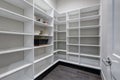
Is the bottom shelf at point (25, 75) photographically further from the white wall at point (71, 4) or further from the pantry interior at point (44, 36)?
the white wall at point (71, 4)

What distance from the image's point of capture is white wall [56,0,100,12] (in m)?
2.50

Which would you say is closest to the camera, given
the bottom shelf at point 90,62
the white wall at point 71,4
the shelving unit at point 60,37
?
the bottom shelf at point 90,62

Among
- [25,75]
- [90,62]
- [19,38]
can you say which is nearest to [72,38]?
[90,62]

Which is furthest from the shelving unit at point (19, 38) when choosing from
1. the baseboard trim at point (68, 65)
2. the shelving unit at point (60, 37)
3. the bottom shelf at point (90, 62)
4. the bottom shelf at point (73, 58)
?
the bottom shelf at point (90, 62)

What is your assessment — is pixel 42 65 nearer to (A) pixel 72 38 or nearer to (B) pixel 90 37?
(A) pixel 72 38

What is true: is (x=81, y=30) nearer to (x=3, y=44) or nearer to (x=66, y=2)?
(x=66, y=2)

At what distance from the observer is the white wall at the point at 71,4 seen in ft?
8.19

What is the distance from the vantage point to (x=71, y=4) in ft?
9.20

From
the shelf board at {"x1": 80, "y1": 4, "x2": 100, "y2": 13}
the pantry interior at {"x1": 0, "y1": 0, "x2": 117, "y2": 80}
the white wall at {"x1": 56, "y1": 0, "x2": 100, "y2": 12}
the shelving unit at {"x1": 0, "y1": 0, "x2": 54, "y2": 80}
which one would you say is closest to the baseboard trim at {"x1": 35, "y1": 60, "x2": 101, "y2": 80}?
the pantry interior at {"x1": 0, "y1": 0, "x2": 117, "y2": 80}

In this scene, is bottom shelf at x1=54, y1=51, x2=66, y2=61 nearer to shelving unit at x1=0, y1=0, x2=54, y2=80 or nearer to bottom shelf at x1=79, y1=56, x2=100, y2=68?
bottom shelf at x1=79, y1=56, x2=100, y2=68

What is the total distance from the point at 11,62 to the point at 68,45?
198 cm

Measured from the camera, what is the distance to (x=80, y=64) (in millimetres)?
2428

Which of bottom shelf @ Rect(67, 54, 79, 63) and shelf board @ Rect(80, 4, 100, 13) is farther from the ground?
shelf board @ Rect(80, 4, 100, 13)

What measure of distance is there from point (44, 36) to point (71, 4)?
1832 mm
